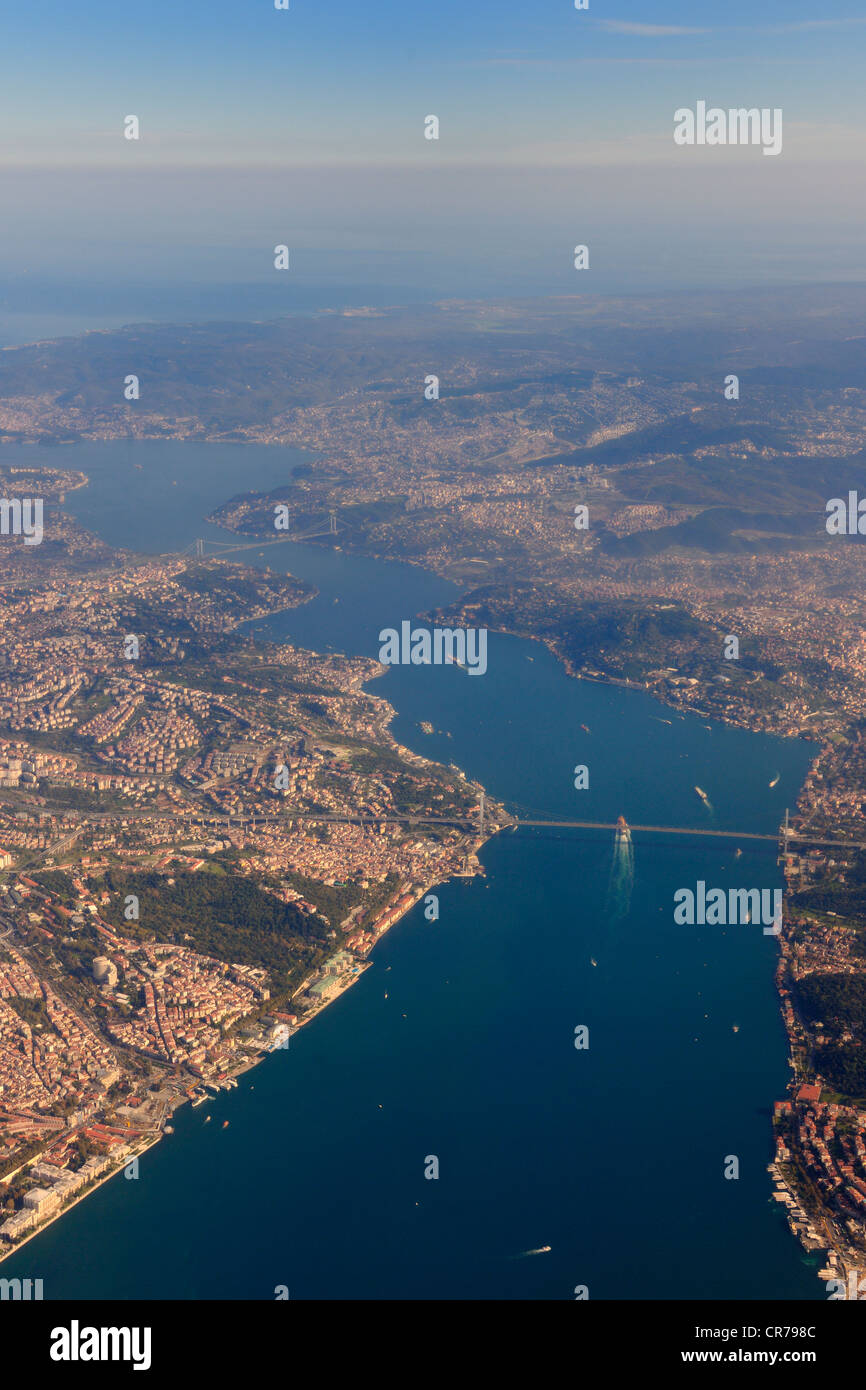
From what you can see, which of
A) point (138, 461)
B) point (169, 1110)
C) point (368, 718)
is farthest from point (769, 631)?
point (138, 461)

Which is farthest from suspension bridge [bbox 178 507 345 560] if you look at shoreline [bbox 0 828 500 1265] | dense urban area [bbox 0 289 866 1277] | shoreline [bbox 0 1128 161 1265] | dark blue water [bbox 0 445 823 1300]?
shoreline [bbox 0 1128 161 1265]

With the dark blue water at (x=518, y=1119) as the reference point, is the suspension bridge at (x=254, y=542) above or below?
above

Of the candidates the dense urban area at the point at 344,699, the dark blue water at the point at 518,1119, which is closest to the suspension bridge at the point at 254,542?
the dense urban area at the point at 344,699

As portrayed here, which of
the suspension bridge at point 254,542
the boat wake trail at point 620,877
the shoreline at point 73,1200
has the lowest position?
the shoreline at point 73,1200

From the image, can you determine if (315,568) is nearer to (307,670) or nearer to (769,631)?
(307,670)

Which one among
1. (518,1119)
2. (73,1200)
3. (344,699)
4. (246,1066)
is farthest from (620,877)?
(73,1200)

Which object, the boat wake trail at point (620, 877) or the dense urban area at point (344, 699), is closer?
the dense urban area at point (344, 699)

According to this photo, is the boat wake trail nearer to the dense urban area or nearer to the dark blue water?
the dark blue water

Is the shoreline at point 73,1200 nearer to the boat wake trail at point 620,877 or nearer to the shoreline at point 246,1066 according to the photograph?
the shoreline at point 246,1066

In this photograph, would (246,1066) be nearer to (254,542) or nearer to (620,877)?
(620,877)
